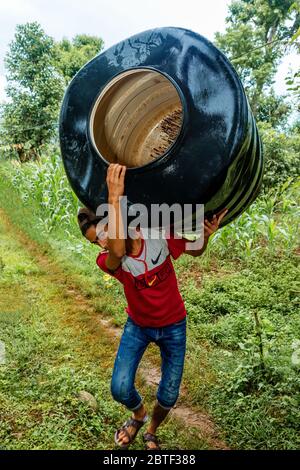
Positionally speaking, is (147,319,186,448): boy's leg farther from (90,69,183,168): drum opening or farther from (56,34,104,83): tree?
(56,34,104,83): tree

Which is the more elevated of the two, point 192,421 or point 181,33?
point 181,33

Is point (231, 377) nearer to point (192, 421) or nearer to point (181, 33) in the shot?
point (192, 421)

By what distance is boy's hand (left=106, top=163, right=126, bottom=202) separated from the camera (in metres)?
1.47

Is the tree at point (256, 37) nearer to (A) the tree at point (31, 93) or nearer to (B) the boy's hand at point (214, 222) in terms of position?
(A) the tree at point (31, 93)

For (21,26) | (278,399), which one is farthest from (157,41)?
(21,26)

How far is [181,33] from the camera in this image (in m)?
1.48

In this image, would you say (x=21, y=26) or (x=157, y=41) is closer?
(x=157, y=41)

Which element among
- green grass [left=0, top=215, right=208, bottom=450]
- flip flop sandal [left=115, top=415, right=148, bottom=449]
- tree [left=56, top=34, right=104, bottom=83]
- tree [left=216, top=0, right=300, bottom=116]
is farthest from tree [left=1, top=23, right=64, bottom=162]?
flip flop sandal [left=115, top=415, right=148, bottom=449]

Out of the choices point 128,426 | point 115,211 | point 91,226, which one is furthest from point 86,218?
point 128,426

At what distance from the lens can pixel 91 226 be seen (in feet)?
6.06

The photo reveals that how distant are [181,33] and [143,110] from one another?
1.28 ft

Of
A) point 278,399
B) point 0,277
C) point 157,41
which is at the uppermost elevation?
point 157,41

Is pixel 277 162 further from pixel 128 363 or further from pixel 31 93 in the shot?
pixel 31 93

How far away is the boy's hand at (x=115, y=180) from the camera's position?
57.9 inches
